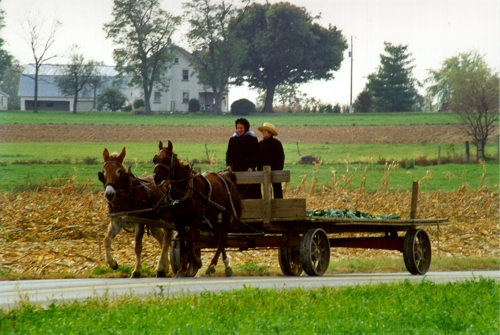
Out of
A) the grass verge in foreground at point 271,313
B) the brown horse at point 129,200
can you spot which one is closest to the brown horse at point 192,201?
the brown horse at point 129,200

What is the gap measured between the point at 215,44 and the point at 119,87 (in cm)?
879

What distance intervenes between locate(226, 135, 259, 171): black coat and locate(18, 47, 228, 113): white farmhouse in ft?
143

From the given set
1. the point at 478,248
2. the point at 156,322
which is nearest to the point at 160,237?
the point at 156,322

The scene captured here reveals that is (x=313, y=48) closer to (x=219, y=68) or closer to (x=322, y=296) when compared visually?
(x=219, y=68)

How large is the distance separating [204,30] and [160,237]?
160 ft

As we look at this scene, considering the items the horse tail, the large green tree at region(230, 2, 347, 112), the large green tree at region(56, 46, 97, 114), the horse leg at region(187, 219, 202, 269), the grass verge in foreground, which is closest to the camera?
the grass verge in foreground

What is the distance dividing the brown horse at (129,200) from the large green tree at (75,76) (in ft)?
149

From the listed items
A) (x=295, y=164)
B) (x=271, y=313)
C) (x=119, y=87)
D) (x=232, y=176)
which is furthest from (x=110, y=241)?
(x=119, y=87)

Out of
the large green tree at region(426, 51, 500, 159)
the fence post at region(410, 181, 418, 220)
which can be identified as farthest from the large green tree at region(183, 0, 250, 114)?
the fence post at region(410, 181, 418, 220)

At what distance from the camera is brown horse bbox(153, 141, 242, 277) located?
14742mm

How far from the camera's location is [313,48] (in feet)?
260

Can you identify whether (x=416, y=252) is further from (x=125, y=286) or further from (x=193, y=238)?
(x=125, y=286)

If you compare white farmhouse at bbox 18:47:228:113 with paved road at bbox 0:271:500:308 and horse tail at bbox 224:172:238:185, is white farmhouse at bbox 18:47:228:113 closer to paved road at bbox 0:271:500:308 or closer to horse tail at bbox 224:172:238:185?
horse tail at bbox 224:172:238:185

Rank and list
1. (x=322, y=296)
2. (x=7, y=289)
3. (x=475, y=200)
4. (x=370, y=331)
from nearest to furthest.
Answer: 1. (x=370, y=331)
2. (x=322, y=296)
3. (x=7, y=289)
4. (x=475, y=200)
